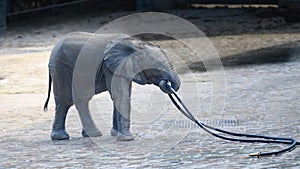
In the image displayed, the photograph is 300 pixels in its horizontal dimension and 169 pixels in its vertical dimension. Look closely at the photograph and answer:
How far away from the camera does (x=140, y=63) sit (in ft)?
27.0

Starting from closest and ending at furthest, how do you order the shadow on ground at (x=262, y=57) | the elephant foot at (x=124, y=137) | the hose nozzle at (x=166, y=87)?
1. the hose nozzle at (x=166, y=87)
2. the elephant foot at (x=124, y=137)
3. the shadow on ground at (x=262, y=57)

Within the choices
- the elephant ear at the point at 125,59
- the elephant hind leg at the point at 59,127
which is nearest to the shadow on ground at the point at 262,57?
the elephant hind leg at the point at 59,127

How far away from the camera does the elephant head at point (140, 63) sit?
816 centimetres

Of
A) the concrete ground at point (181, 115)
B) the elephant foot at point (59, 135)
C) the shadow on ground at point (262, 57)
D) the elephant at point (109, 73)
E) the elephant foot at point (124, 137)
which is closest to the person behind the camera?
the concrete ground at point (181, 115)

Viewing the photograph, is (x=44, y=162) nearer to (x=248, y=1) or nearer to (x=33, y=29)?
(x=33, y=29)

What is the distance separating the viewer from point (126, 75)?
27.1 feet

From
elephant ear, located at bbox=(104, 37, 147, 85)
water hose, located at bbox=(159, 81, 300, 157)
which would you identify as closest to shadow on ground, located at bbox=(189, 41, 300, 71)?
water hose, located at bbox=(159, 81, 300, 157)

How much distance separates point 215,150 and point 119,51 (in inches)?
50.9

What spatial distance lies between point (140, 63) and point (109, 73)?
0.32 m

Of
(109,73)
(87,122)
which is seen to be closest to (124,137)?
(87,122)

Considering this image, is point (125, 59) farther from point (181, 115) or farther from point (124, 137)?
point (181, 115)

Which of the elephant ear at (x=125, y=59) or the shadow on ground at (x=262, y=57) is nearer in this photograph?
the elephant ear at (x=125, y=59)

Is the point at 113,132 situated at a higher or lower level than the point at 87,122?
lower

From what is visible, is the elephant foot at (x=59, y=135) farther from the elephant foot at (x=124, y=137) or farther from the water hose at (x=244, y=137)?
the water hose at (x=244, y=137)
